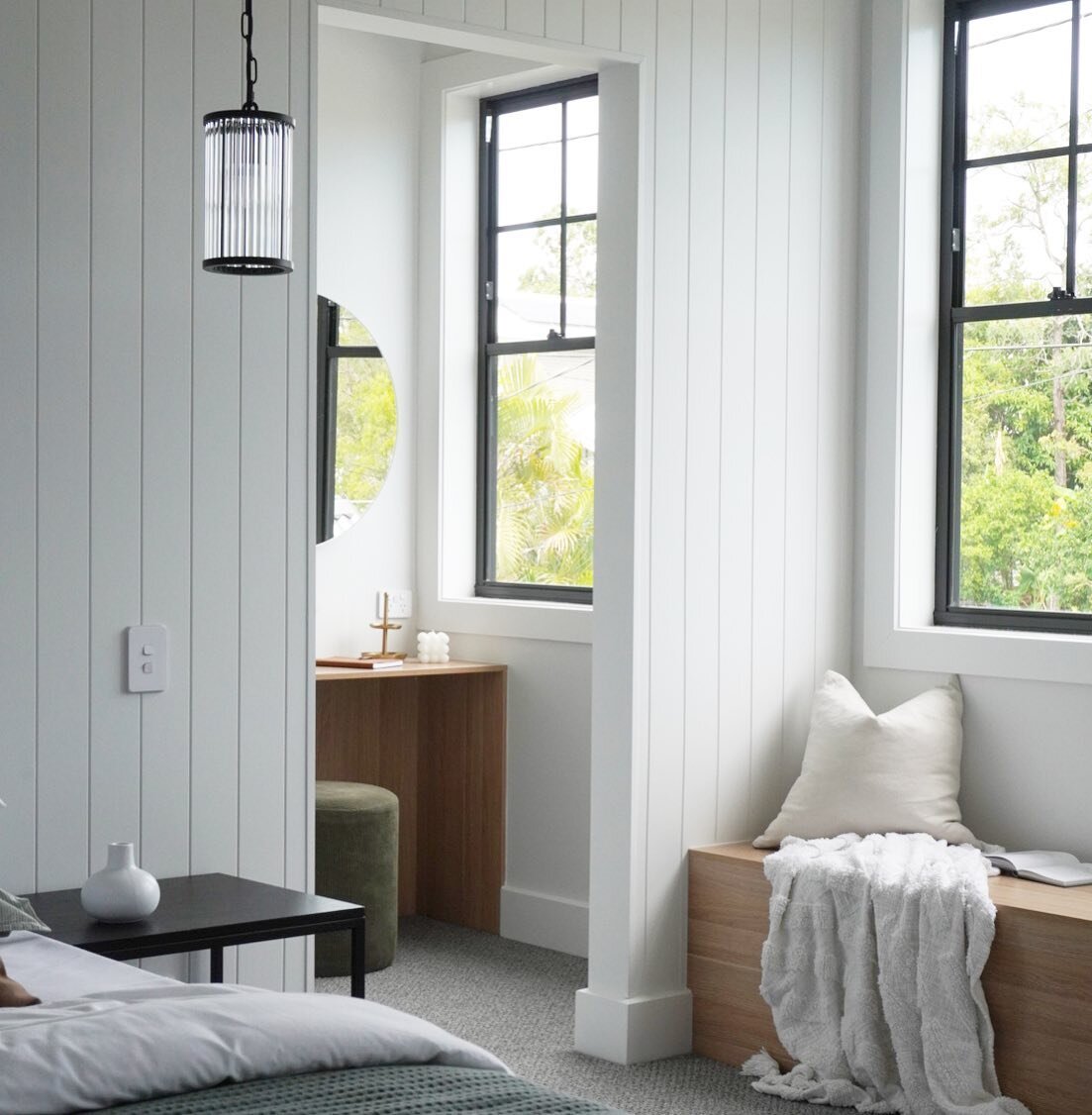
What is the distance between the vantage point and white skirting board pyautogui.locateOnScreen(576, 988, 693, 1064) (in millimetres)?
3967

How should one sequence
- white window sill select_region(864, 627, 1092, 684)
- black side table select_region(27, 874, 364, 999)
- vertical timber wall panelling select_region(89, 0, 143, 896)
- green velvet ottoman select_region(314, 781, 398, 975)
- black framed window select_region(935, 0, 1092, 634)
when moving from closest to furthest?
1. black side table select_region(27, 874, 364, 999)
2. vertical timber wall panelling select_region(89, 0, 143, 896)
3. white window sill select_region(864, 627, 1092, 684)
4. black framed window select_region(935, 0, 1092, 634)
5. green velvet ottoman select_region(314, 781, 398, 975)

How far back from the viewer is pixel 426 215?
548 cm

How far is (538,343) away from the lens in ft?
17.4

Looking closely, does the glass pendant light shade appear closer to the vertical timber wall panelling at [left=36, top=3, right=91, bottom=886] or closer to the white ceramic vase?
the vertical timber wall panelling at [left=36, top=3, right=91, bottom=886]

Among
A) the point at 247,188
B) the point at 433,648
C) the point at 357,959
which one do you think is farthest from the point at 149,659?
the point at 433,648

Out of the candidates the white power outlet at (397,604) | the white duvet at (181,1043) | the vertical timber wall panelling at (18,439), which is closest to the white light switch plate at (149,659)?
the vertical timber wall panelling at (18,439)

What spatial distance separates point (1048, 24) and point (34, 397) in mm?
2709

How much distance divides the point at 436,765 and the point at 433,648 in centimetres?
46

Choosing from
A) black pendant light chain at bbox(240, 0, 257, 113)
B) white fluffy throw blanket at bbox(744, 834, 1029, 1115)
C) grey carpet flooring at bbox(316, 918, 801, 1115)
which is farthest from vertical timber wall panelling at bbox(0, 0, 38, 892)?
white fluffy throw blanket at bbox(744, 834, 1029, 1115)

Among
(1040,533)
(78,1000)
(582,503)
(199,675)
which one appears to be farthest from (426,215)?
(78,1000)

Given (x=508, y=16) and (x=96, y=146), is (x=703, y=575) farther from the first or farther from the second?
(x=96, y=146)

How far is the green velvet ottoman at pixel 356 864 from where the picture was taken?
469 centimetres

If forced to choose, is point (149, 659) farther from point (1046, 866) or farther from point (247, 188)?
point (1046, 866)

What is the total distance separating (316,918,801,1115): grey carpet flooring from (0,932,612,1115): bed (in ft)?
5.48
